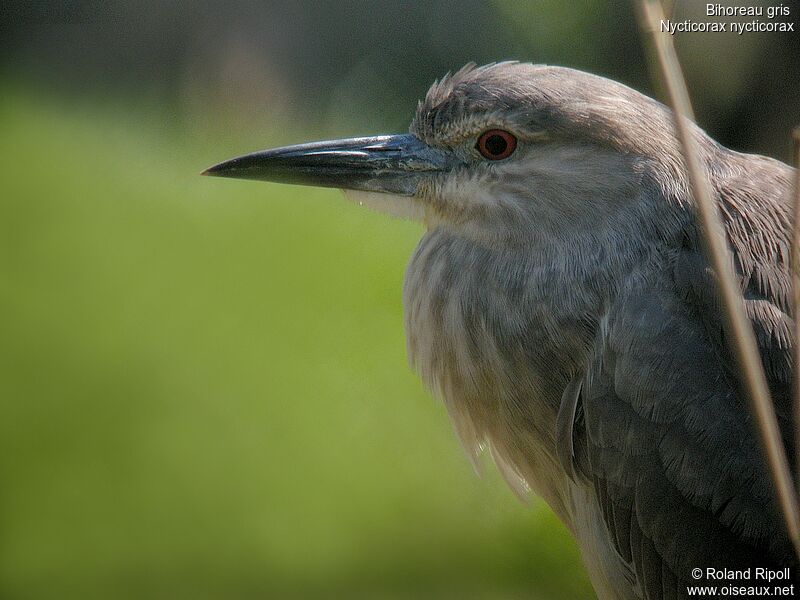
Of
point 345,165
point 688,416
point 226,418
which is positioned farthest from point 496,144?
point 226,418

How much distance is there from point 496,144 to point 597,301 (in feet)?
1.11

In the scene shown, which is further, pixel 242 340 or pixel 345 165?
pixel 242 340

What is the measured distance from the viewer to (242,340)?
432 centimetres

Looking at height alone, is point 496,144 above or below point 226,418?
above

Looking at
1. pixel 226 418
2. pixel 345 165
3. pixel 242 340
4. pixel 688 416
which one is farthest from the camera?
pixel 242 340

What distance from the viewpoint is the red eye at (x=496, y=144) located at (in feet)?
5.97

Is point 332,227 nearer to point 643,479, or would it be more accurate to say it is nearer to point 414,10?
point 414,10

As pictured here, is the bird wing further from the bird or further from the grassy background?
the grassy background

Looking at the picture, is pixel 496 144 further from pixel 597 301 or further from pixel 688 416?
pixel 688 416

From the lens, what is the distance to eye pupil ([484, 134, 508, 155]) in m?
1.83

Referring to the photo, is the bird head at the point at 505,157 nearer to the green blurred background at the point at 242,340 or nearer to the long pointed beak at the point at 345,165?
the long pointed beak at the point at 345,165

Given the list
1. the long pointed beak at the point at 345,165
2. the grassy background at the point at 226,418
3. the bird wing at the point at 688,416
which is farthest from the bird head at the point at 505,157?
the grassy background at the point at 226,418

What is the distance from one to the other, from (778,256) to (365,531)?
2.29m

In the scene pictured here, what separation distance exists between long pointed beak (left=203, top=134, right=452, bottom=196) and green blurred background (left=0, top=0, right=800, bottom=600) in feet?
4.74
